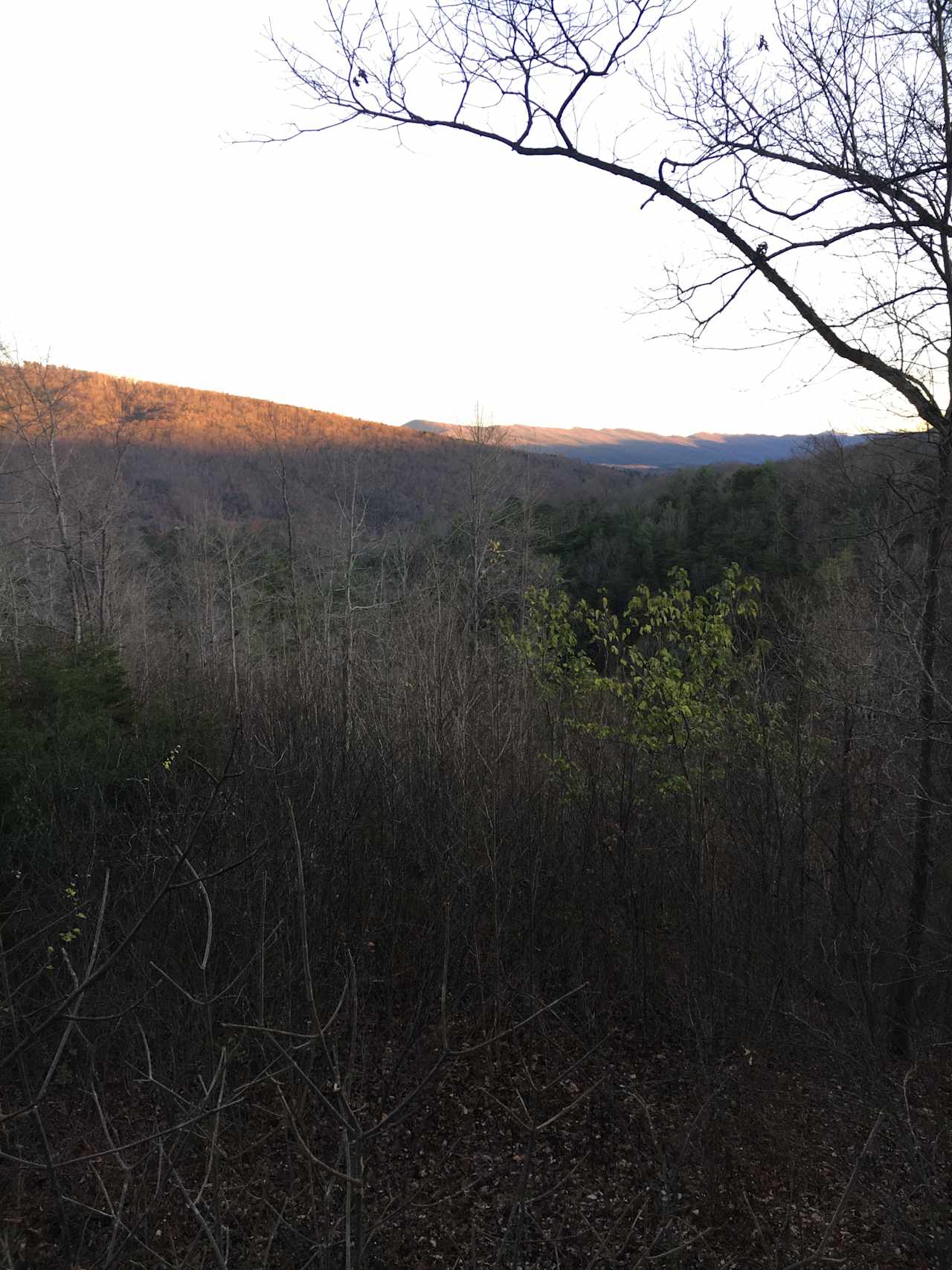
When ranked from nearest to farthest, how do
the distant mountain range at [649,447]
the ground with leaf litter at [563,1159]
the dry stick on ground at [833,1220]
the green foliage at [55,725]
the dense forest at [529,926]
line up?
the dry stick on ground at [833,1220] → the ground with leaf litter at [563,1159] → the dense forest at [529,926] → the green foliage at [55,725] → the distant mountain range at [649,447]

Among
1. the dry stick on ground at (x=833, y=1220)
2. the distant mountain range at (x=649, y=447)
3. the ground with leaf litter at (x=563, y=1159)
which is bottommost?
the ground with leaf litter at (x=563, y=1159)

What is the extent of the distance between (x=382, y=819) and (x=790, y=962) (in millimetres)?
3504

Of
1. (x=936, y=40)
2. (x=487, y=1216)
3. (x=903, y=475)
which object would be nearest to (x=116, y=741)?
(x=487, y=1216)

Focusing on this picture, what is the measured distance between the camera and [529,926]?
683 centimetres

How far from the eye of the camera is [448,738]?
7.79 meters

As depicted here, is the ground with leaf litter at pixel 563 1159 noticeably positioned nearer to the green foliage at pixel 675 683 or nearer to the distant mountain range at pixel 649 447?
the green foliage at pixel 675 683

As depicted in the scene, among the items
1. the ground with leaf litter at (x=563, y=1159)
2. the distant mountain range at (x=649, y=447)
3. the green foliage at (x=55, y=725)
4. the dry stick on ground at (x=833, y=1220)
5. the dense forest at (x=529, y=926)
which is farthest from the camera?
the distant mountain range at (x=649, y=447)

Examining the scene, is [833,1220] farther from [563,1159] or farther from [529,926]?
[529,926]

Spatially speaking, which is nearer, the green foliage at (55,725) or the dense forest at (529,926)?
the dense forest at (529,926)

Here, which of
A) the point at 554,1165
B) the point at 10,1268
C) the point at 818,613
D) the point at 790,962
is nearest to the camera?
the point at 10,1268

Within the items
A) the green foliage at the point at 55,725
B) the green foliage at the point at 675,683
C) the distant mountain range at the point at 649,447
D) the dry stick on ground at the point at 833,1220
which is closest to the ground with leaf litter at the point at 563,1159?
the dry stick on ground at the point at 833,1220

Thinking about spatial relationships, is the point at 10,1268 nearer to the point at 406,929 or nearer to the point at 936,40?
the point at 406,929

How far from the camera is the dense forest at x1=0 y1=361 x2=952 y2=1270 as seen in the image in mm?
4508

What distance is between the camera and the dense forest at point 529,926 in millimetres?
4508
